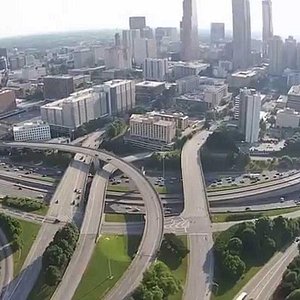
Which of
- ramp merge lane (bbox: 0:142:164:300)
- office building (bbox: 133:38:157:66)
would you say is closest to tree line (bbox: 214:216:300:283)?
ramp merge lane (bbox: 0:142:164:300)

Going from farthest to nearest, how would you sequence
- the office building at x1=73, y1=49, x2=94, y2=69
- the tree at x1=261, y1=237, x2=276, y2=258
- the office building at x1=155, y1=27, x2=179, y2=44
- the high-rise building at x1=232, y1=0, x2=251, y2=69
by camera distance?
the office building at x1=155, y1=27, x2=179, y2=44, the office building at x1=73, y1=49, x2=94, y2=69, the high-rise building at x1=232, y1=0, x2=251, y2=69, the tree at x1=261, y1=237, x2=276, y2=258

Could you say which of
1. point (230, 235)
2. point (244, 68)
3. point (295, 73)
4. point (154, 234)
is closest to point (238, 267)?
point (230, 235)

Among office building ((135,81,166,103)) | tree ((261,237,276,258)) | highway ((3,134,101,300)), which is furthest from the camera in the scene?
office building ((135,81,166,103))

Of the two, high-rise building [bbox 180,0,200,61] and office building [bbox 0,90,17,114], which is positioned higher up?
high-rise building [bbox 180,0,200,61]

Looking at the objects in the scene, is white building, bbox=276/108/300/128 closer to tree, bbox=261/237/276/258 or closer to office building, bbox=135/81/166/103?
office building, bbox=135/81/166/103

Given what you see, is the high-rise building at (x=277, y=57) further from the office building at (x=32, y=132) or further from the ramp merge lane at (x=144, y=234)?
the ramp merge lane at (x=144, y=234)

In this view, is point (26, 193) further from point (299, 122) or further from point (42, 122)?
point (299, 122)

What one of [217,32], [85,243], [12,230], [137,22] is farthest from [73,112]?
[217,32]
